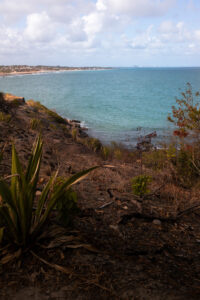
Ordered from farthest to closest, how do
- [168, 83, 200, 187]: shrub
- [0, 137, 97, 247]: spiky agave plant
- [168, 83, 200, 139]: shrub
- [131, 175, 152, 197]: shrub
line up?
[168, 83, 200, 139]: shrub, [168, 83, 200, 187]: shrub, [131, 175, 152, 197]: shrub, [0, 137, 97, 247]: spiky agave plant

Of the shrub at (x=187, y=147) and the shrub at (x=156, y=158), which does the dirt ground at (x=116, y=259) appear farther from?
the shrub at (x=156, y=158)

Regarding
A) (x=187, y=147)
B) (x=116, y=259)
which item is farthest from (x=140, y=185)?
(x=187, y=147)

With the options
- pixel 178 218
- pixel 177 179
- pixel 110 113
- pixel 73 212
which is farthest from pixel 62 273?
pixel 110 113

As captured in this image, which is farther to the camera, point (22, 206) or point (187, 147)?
point (187, 147)

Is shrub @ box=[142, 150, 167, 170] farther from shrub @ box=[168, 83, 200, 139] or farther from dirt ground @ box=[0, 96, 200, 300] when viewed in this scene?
dirt ground @ box=[0, 96, 200, 300]

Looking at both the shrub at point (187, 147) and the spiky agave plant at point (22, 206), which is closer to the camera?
the spiky agave plant at point (22, 206)

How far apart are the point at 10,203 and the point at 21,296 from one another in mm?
711

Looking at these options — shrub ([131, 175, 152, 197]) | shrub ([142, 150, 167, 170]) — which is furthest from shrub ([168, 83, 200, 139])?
shrub ([131, 175, 152, 197])

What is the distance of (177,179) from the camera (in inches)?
210

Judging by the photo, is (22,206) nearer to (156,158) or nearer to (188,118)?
(188,118)

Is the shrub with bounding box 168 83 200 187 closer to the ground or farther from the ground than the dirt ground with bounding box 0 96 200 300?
farther from the ground

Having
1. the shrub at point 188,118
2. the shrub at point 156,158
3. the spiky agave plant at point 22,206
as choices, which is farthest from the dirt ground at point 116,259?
the shrub at point 156,158

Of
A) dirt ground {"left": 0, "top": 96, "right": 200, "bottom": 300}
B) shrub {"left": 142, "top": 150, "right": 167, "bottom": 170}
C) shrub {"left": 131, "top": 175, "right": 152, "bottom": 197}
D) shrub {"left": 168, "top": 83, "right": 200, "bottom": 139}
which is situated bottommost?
shrub {"left": 142, "top": 150, "right": 167, "bottom": 170}

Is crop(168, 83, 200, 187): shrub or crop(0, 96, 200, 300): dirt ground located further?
crop(168, 83, 200, 187): shrub
